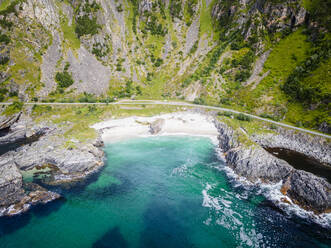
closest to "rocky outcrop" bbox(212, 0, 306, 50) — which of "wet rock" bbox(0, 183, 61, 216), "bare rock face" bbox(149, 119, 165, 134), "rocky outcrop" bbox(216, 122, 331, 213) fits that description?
"bare rock face" bbox(149, 119, 165, 134)

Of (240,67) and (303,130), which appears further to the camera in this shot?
(240,67)

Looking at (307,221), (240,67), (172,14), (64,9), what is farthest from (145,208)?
(172,14)

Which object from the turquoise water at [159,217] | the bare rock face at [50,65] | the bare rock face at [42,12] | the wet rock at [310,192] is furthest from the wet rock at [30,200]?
the bare rock face at [42,12]

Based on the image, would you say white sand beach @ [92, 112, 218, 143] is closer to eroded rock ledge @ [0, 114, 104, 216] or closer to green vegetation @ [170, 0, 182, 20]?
eroded rock ledge @ [0, 114, 104, 216]

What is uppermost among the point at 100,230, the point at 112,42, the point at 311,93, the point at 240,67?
the point at 112,42

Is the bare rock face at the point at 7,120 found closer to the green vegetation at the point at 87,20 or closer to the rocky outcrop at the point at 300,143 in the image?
the green vegetation at the point at 87,20

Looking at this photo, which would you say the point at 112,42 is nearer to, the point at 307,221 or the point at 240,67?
the point at 240,67
